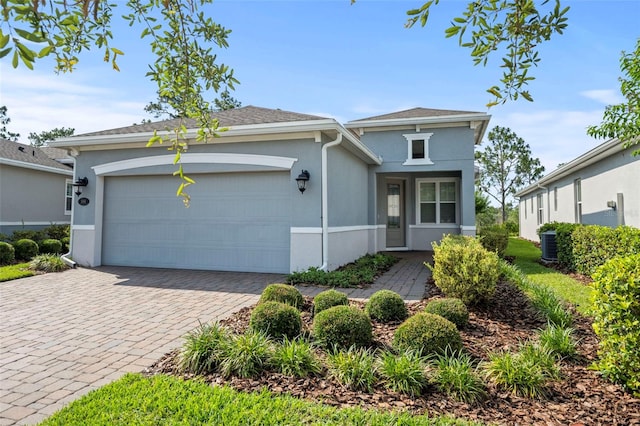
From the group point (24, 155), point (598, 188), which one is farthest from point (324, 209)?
point (24, 155)

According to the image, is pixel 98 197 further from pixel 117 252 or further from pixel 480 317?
pixel 480 317

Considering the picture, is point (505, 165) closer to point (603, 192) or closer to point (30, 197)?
point (603, 192)

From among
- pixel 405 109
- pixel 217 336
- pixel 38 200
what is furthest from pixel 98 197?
pixel 405 109

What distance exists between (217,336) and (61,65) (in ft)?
9.12

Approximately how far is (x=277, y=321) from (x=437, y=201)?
1176cm

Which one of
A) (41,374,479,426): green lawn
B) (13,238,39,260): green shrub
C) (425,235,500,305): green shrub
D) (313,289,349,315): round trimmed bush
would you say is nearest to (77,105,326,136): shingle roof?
(13,238,39,260): green shrub

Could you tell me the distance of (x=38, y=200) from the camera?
14.8 meters

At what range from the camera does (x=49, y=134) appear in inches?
1718

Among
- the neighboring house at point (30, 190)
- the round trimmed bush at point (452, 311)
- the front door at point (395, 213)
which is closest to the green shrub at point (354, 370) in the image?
the round trimmed bush at point (452, 311)

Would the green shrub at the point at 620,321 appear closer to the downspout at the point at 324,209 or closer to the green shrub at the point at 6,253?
the downspout at the point at 324,209

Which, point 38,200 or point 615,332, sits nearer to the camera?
point 615,332

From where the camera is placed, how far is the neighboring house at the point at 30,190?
1340cm

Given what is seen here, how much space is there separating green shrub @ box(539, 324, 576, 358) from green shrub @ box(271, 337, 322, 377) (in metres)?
2.40

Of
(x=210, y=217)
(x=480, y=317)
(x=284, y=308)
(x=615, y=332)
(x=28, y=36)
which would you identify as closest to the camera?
(x=28, y=36)
